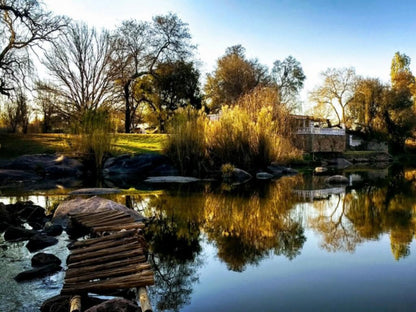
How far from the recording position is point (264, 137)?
19406mm

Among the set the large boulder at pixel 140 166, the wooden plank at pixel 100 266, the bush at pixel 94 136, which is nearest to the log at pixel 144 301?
the wooden plank at pixel 100 266

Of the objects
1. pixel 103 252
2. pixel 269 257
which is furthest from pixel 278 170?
pixel 103 252

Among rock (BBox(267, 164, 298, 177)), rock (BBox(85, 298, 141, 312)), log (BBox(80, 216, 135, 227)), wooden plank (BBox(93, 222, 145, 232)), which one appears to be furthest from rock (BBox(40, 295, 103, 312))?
rock (BBox(267, 164, 298, 177))

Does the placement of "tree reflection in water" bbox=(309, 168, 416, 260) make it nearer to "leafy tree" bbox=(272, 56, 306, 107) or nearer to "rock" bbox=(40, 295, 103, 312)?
"rock" bbox=(40, 295, 103, 312)

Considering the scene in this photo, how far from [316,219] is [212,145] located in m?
11.3

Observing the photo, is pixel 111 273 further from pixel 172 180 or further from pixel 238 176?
pixel 238 176

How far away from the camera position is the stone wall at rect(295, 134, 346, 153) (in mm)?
35019

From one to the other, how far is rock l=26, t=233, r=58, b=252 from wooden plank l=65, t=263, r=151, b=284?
7.33ft

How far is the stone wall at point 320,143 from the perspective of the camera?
3502 centimetres

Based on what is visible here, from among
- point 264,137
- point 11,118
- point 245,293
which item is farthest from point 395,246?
point 11,118

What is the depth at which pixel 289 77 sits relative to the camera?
50406 mm

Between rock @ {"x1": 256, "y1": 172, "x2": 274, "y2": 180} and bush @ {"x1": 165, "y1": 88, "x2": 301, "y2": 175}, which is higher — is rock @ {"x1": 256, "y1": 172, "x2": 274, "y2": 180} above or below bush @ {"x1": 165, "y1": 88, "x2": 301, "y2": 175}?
below

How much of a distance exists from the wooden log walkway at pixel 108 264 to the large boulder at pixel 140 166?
45.1 ft

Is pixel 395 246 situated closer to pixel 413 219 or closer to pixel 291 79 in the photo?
pixel 413 219
